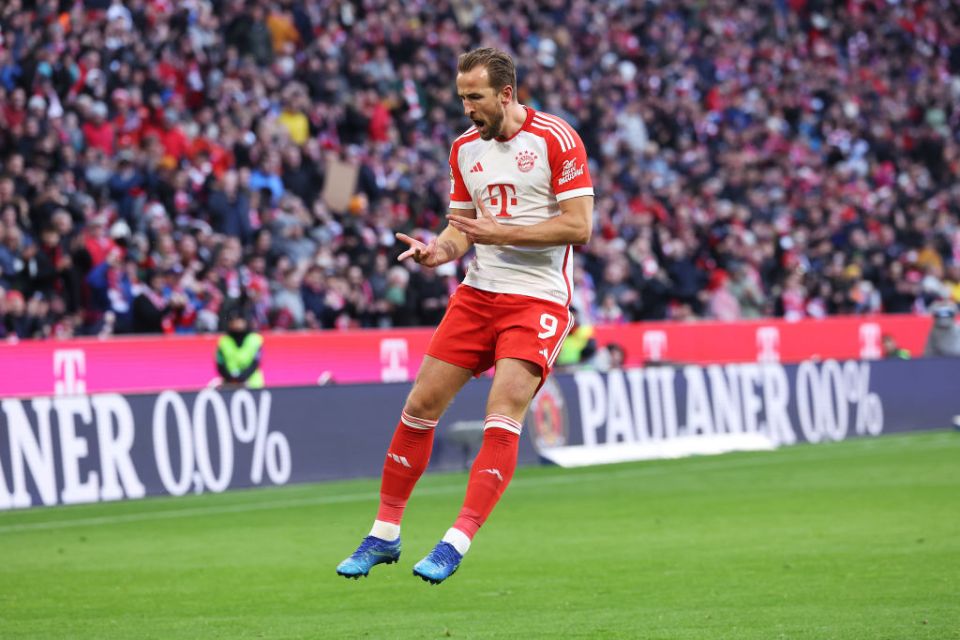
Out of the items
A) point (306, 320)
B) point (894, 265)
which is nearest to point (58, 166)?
point (306, 320)

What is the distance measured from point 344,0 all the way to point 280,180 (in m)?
5.09

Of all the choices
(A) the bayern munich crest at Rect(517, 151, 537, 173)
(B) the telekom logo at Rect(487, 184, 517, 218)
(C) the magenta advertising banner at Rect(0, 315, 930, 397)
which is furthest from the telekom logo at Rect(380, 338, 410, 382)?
(A) the bayern munich crest at Rect(517, 151, 537, 173)

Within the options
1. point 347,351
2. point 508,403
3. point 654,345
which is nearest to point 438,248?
point 508,403

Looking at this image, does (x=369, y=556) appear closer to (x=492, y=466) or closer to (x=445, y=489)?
→ (x=492, y=466)

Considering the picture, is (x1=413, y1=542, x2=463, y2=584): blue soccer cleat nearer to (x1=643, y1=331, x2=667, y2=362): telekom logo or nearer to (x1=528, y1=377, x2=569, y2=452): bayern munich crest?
(x1=528, y1=377, x2=569, y2=452): bayern munich crest

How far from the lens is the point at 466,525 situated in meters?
7.45

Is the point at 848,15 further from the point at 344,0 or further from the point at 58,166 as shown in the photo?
the point at 58,166

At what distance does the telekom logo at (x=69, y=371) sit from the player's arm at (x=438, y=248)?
11297 millimetres

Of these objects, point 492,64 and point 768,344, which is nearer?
point 492,64

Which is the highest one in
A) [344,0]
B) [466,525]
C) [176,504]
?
[344,0]

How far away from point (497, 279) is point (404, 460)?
997 mm

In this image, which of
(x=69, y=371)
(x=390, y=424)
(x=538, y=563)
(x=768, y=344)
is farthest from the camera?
(x=768, y=344)

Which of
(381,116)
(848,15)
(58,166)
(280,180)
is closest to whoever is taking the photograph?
(58,166)

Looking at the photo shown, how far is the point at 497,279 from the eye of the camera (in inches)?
313
